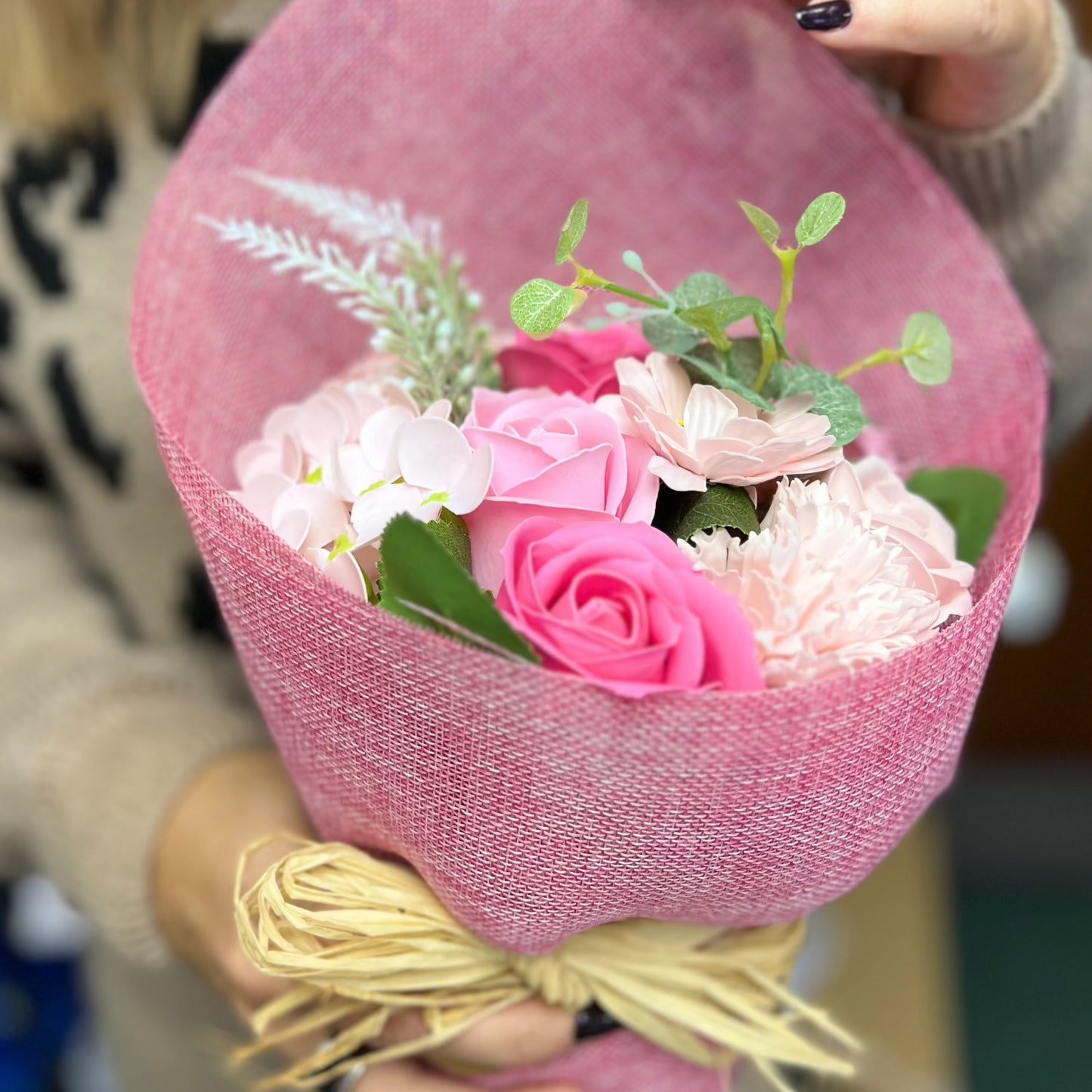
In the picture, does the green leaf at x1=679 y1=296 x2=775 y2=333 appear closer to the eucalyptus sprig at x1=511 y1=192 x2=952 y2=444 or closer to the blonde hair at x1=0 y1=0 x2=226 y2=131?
the eucalyptus sprig at x1=511 y1=192 x2=952 y2=444

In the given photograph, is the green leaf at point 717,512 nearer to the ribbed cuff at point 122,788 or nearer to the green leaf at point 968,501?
the green leaf at point 968,501

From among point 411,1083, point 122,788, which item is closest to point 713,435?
point 411,1083

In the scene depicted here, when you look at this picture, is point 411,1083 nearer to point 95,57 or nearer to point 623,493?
point 623,493

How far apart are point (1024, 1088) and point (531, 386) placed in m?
1.37

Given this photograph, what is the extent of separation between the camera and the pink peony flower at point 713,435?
376 mm

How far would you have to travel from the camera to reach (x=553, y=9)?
543 millimetres

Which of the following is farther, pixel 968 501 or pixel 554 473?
pixel 968 501

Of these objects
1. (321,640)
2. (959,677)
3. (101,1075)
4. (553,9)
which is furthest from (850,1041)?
(101,1075)

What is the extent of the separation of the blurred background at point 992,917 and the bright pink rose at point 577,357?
3.24ft

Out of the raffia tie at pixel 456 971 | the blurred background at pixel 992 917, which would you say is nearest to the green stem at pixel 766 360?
Result: the raffia tie at pixel 456 971

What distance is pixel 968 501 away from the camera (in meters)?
0.48

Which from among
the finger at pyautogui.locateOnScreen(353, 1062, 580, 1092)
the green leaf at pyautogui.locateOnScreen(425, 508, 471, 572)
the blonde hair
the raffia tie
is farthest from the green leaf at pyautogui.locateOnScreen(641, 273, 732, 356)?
the blonde hair

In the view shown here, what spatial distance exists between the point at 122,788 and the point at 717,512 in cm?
49

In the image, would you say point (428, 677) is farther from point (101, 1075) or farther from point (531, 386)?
point (101, 1075)
